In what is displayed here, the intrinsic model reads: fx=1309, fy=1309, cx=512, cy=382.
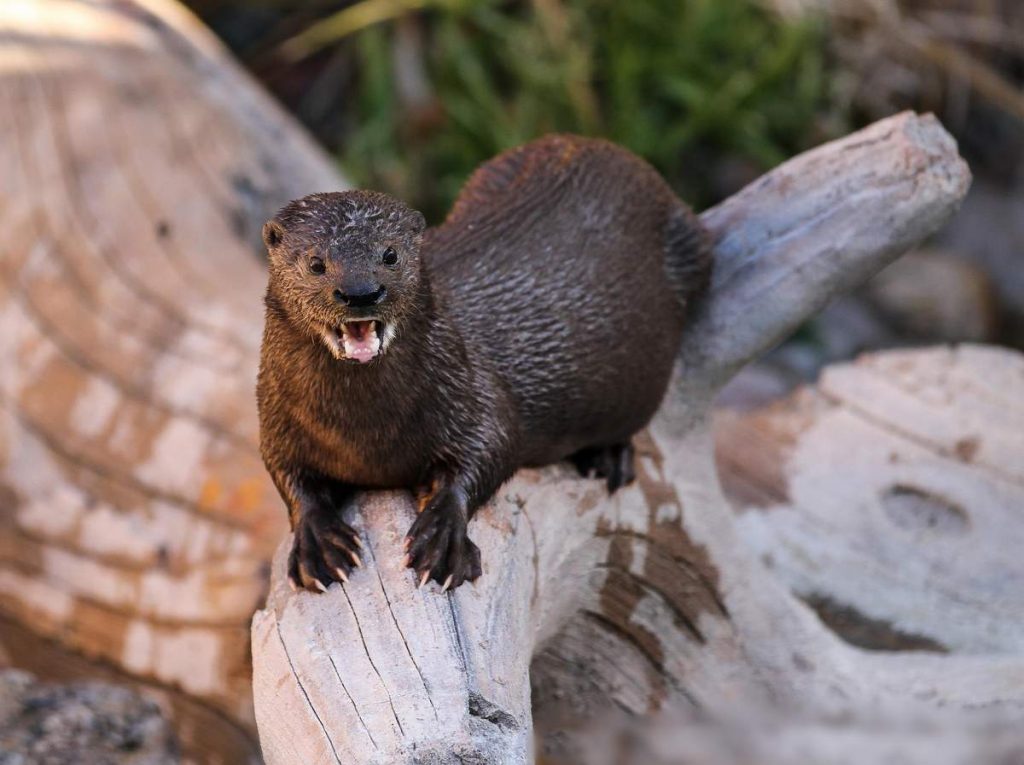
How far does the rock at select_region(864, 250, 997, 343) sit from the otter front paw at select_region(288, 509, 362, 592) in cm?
316

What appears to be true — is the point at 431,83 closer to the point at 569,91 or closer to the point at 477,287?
the point at 569,91

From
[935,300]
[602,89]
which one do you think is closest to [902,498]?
[935,300]

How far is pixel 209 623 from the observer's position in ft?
8.64

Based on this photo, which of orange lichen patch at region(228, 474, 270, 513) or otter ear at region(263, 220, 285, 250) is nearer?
otter ear at region(263, 220, 285, 250)

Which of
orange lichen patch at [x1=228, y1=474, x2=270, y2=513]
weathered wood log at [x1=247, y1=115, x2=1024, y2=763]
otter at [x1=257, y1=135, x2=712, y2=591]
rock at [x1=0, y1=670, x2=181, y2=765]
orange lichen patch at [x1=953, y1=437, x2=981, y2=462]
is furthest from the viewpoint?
orange lichen patch at [x1=953, y1=437, x2=981, y2=462]

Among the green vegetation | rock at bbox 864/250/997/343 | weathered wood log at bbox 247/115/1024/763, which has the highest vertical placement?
the green vegetation

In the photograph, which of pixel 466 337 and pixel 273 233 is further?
pixel 466 337

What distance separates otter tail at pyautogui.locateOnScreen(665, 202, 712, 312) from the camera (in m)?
2.29

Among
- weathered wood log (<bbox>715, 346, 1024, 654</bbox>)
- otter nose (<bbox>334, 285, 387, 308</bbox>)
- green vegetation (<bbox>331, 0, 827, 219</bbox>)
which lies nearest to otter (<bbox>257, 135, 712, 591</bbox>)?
otter nose (<bbox>334, 285, 387, 308</bbox>)

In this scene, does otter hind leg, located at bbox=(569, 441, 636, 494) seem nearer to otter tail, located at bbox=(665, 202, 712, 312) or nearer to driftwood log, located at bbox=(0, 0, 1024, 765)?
driftwood log, located at bbox=(0, 0, 1024, 765)

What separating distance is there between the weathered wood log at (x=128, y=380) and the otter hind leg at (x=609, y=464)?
0.76 meters

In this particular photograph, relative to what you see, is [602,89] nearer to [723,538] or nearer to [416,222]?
[723,538]

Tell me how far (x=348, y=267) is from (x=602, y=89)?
127 inches

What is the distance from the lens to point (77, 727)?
7.50ft
